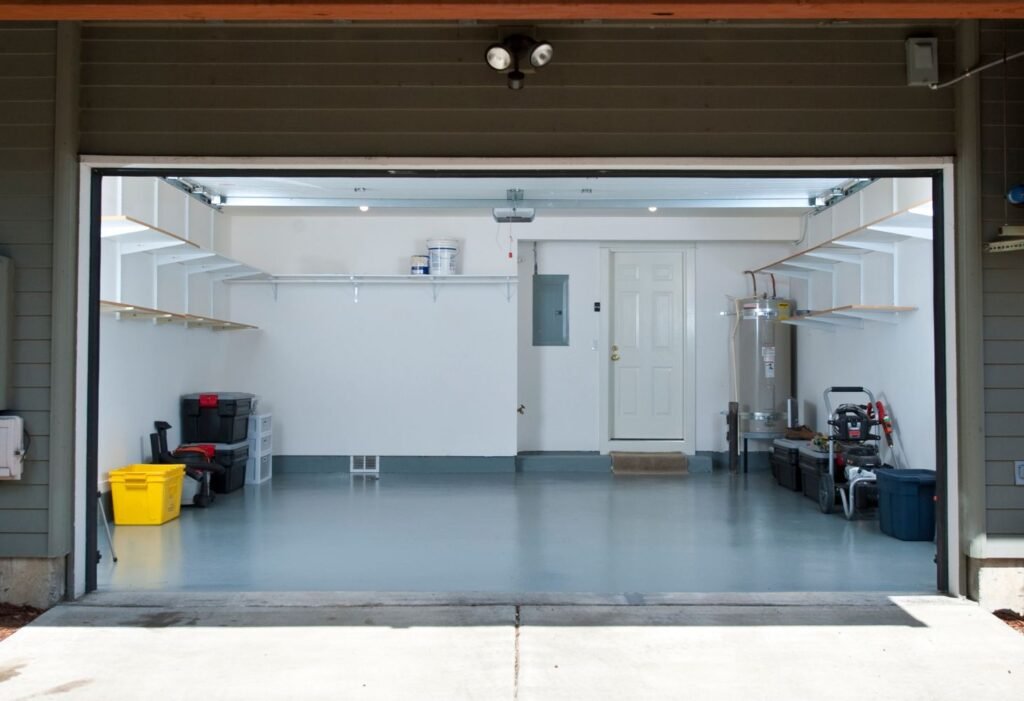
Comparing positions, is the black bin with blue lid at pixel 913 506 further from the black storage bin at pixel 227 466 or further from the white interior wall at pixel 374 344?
the black storage bin at pixel 227 466

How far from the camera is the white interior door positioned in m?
9.80

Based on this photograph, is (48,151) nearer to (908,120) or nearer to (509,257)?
(908,120)

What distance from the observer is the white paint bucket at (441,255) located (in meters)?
9.11

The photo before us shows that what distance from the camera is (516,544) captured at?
18.5 feet

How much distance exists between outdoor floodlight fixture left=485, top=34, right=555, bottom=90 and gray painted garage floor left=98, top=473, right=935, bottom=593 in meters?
2.58

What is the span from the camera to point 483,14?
3064 millimetres

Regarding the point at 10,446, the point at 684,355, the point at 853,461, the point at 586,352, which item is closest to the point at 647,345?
the point at 684,355

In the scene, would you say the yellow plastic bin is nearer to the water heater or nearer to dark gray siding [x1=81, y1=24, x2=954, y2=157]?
dark gray siding [x1=81, y1=24, x2=954, y2=157]

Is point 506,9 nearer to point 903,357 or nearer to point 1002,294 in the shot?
point 1002,294

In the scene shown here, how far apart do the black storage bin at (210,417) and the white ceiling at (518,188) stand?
1.77 metres

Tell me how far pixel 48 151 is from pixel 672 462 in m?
6.80
